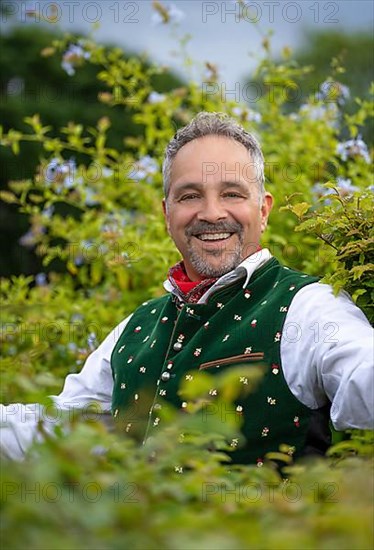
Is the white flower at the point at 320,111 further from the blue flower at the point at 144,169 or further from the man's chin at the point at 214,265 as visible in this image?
the man's chin at the point at 214,265

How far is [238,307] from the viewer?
246 cm

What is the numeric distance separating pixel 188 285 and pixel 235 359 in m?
0.38

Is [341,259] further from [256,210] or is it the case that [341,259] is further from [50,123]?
[50,123]

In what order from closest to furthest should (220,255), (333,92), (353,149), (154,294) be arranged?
1. (220,255)
2. (154,294)
3. (353,149)
4. (333,92)

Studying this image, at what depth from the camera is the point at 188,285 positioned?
265cm

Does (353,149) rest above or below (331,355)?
above

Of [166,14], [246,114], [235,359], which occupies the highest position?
[166,14]

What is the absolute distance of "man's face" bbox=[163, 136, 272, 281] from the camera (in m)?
2.62

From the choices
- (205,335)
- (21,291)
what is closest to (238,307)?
(205,335)

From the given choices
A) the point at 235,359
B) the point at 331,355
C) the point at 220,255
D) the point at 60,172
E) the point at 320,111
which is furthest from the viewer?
the point at 320,111

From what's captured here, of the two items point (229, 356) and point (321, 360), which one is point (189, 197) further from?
point (321, 360)

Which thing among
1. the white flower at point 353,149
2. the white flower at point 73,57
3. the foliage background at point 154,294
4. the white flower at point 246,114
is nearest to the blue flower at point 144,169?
the foliage background at point 154,294

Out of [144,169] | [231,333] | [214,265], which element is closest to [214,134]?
[214,265]

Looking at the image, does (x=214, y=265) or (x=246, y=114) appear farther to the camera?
(x=246, y=114)
